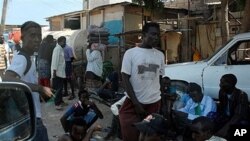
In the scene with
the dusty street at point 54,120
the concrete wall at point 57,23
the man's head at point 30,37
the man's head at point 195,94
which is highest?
the concrete wall at point 57,23

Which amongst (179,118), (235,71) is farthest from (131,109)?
(235,71)

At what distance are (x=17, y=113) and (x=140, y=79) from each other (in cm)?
188

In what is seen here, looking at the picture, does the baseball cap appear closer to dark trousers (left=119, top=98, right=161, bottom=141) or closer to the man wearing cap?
dark trousers (left=119, top=98, right=161, bottom=141)

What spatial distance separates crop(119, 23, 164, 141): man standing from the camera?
161 inches

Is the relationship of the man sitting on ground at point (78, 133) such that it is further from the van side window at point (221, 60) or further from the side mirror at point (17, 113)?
the van side window at point (221, 60)

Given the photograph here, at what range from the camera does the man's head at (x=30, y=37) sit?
132 inches

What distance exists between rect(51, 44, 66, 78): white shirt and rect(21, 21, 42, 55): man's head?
6.41 metres

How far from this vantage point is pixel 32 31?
11.0ft

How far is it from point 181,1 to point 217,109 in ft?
36.5

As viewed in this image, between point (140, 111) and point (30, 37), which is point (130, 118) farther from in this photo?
point (30, 37)

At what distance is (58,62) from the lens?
9.80m

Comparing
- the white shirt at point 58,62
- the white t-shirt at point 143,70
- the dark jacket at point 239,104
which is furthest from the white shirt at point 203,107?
the white shirt at point 58,62

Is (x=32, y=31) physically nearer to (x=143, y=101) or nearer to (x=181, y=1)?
(x=143, y=101)

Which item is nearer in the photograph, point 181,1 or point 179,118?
point 179,118
